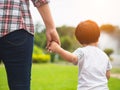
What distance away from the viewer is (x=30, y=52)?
175 centimetres

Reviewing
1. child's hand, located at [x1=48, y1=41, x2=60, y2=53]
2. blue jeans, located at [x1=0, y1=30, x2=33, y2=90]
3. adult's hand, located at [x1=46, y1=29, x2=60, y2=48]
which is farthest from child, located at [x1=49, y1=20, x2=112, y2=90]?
blue jeans, located at [x1=0, y1=30, x2=33, y2=90]

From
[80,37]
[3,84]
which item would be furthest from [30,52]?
[3,84]

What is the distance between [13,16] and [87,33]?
0.74 meters

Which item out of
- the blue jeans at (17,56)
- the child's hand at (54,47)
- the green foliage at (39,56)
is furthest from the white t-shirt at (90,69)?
the green foliage at (39,56)

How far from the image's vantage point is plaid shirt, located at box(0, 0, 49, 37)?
171 cm

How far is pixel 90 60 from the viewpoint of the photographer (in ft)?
7.64

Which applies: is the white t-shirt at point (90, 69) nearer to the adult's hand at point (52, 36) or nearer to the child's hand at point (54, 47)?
the child's hand at point (54, 47)

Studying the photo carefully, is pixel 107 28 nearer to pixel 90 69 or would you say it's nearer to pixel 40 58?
pixel 40 58

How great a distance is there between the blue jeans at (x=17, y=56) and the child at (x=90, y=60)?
19.0 inches

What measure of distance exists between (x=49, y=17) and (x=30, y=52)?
0.20 m

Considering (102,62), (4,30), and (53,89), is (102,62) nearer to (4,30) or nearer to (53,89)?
(4,30)

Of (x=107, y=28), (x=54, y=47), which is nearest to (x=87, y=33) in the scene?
(x=54, y=47)

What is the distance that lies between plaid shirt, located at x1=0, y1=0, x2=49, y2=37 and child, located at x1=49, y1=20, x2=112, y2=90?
53 centimetres

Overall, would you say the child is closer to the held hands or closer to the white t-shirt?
the white t-shirt
